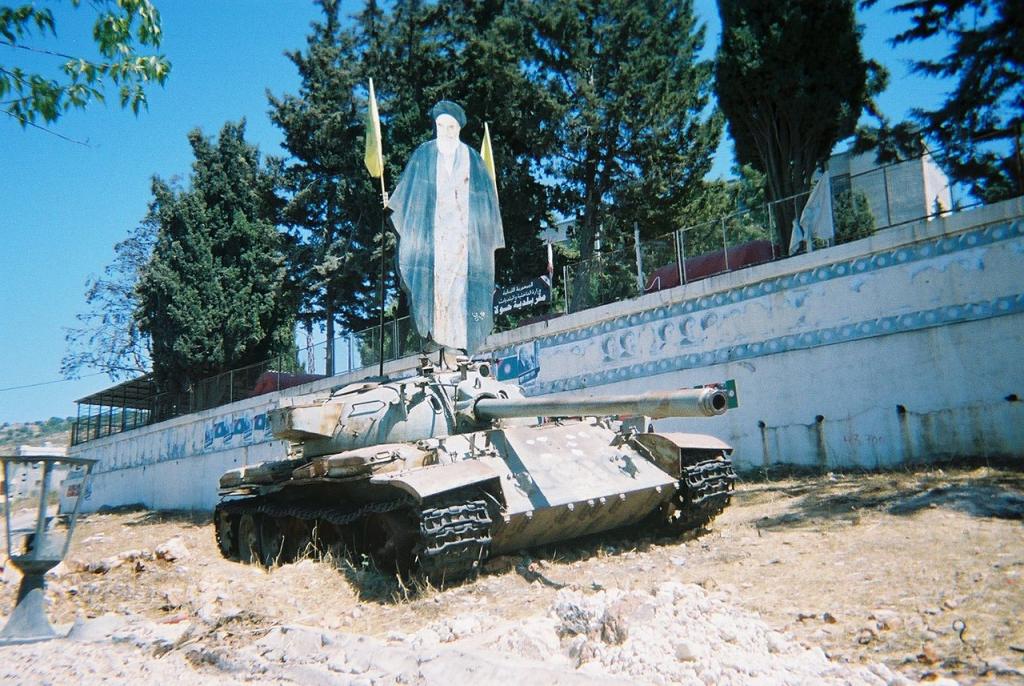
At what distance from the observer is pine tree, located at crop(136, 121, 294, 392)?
81.1 feet

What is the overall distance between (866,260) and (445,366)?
19.4ft

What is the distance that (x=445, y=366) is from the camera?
31.8 feet

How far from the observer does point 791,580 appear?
244 inches

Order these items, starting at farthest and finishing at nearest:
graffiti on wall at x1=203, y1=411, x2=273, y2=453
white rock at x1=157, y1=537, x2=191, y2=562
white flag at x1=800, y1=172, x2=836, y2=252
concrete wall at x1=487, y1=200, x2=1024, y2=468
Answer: graffiti on wall at x1=203, y1=411, x2=273, y2=453 → white flag at x1=800, y1=172, x2=836, y2=252 → concrete wall at x1=487, y1=200, x2=1024, y2=468 → white rock at x1=157, y1=537, x2=191, y2=562

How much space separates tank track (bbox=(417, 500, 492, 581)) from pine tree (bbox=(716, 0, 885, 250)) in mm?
11284

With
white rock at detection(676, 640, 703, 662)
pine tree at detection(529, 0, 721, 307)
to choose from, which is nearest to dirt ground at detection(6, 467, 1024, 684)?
white rock at detection(676, 640, 703, 662)

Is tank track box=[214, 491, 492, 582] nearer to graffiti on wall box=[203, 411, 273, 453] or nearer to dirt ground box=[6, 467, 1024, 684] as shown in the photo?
dirt ground box=[6, 467, 1024, 684]

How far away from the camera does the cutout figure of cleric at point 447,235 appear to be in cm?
1016

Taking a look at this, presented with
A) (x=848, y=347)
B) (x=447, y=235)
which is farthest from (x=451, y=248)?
(x=848, y=347)

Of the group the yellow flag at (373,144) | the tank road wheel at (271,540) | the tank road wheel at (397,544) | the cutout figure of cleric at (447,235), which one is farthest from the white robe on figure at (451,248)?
the tank road wheel at (397,544)

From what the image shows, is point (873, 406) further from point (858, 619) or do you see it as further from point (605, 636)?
point (605, 636)

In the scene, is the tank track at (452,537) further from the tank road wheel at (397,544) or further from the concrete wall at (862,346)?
the concrete wall at (862,346)

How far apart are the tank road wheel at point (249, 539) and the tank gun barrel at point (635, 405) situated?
3.84 meters

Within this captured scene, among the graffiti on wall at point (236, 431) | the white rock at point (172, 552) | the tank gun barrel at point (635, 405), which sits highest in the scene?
the graffiti on wall at point (236, 431)
